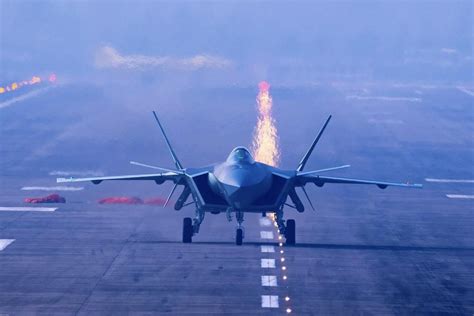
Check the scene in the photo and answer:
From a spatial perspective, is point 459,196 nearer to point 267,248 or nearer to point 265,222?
point 265,222

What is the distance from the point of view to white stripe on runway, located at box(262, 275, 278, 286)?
3145cm

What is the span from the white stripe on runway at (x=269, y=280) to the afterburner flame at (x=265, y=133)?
2716 cm

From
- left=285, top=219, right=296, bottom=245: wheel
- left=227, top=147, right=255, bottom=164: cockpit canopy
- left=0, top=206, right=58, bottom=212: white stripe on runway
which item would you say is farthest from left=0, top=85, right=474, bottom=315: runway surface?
left=227, top=147, right=255, bottom=164: cockpit canopy

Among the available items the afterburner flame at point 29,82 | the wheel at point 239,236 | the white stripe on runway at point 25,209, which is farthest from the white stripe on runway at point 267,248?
the afterburner flame at point 29,82

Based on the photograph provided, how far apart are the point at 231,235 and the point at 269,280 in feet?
26.1

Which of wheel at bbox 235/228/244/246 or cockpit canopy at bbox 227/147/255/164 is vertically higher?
cockpit canopy at bbox 227/147/255/164

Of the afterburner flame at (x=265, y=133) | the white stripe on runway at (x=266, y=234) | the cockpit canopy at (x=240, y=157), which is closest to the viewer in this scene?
the cockpit canopy at (x=240, y=157)

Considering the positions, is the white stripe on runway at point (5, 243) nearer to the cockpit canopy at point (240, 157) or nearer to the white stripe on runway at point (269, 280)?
the cockpit canopy at point (240, 157)

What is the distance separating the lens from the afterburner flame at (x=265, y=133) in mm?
62156

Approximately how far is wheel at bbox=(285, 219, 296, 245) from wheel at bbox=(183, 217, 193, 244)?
450cm

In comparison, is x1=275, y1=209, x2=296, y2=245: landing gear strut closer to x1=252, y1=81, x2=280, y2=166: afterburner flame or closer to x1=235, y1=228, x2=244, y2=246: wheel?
x1=235, y1=228, x2=244, y2=246: wheel

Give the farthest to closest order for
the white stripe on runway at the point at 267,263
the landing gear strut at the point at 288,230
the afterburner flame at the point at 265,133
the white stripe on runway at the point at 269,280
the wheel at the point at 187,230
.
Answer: the afterburner flame at the point at 265,133 < the wheel at the point at 187,230 < the landing gear strut at the point at 288,230 < the white stripe on runway at the point at 267,263 < the white stripe on runway at the point at 269,280

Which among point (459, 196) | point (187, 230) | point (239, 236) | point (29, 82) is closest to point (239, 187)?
point (239, 236)

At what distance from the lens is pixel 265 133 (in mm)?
72688
